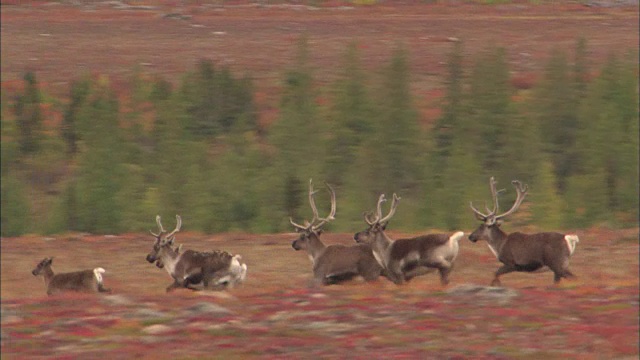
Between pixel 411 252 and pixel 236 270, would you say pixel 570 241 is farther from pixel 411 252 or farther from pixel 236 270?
pixel 236 270

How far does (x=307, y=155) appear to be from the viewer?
24.5 m

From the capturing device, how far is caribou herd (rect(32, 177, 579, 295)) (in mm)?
18203

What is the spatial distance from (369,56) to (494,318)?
3823 cm

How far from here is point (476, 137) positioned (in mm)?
26281

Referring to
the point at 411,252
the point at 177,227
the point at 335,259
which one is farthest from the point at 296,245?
the point at 411,252

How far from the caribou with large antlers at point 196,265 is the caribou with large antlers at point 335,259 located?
41.6 inches

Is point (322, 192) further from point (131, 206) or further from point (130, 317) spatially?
point (130, 317)

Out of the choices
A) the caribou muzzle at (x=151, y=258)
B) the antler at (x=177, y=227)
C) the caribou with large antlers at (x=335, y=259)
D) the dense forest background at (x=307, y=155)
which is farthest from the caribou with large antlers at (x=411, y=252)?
the caribou muzzle at (x=151, y=258)

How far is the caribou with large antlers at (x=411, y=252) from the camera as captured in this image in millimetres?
17719

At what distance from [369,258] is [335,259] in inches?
21.2

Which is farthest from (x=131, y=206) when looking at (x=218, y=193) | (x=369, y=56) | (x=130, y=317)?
(x=369, y=56)

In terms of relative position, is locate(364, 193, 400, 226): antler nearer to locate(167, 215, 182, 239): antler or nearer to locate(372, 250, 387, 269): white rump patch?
locate(372, 250, 387, 269): white rump patch

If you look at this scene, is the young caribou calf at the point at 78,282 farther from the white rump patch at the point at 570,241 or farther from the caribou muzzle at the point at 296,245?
the white rump patch at the point at 570,241

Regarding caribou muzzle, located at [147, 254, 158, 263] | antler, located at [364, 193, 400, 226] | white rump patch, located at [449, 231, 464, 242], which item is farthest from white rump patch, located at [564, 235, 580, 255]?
caribou muzzle, located at [147, 254, 158, 263]
